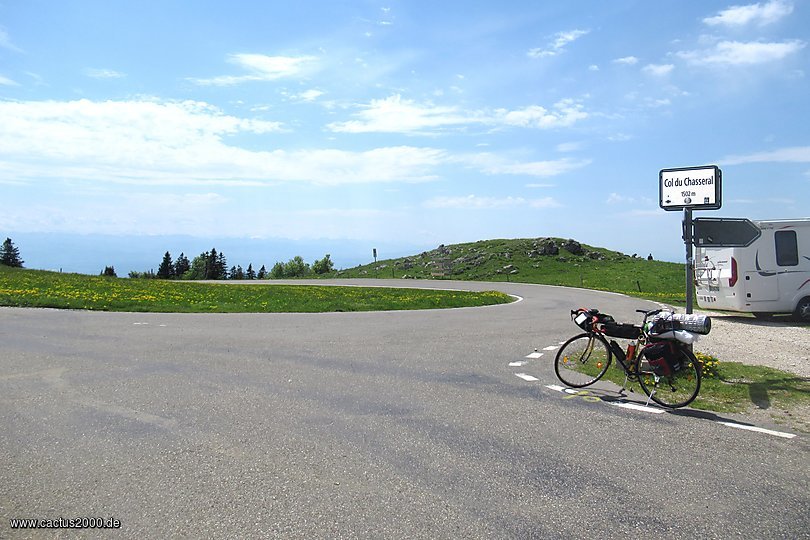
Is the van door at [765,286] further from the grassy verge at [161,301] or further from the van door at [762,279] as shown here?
the grassy verge at [161,301]

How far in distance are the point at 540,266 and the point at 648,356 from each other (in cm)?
5022

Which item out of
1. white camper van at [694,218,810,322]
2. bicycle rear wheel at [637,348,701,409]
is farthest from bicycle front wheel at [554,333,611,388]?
white camper van at [694,218,810,322]

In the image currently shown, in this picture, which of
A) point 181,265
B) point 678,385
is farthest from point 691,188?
point 181,265

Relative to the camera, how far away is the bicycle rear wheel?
23.5 feet

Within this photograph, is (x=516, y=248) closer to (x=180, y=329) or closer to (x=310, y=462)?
(x=180, y=329)

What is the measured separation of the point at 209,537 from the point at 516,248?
208ft

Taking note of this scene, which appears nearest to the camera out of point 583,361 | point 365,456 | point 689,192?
point 365,456

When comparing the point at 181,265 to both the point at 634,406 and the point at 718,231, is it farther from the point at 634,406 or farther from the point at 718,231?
the point at 634,406

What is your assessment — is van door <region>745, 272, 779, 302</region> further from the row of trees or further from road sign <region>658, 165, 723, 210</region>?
the row of trees

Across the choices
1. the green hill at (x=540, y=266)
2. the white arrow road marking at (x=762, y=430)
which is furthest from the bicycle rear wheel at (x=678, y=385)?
the green hill at (x=540, y=266)

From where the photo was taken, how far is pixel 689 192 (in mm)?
9086

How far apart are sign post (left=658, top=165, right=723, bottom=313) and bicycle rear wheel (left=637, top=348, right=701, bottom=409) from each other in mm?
1983

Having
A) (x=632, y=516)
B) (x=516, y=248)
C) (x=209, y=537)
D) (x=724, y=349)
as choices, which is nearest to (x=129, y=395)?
(x=209, y=537)

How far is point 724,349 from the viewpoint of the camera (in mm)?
11859
